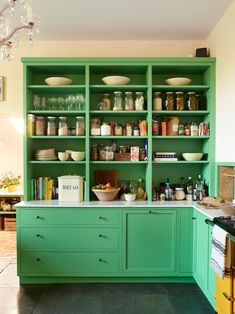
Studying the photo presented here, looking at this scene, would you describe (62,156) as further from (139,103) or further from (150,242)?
(150,242)

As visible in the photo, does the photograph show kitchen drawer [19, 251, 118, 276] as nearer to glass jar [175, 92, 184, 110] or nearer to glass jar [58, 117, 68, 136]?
glass jar [58, 117, 68, 136]

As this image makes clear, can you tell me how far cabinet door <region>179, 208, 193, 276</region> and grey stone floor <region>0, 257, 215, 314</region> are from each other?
0.20m

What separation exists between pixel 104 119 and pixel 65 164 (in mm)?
739

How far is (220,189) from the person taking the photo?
117 inches

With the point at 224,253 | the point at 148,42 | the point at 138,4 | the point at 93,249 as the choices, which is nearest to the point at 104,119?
the point at 148,42

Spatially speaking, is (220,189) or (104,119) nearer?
(220,189)

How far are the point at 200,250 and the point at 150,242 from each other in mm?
515

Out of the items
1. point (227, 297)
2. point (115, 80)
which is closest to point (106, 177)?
point (115, 80)

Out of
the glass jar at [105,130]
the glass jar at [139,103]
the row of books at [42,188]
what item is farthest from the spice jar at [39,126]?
the glass jar at [139,103]

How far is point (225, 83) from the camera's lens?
9.16 ft

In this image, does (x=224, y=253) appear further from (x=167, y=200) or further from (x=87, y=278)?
(x=87, y=278)

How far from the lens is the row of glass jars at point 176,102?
10.4 feet

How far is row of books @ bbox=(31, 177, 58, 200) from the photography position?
3.18 meters

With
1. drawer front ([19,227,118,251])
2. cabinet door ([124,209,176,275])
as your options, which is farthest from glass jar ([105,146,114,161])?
drawer front ([19,227,118,251])
